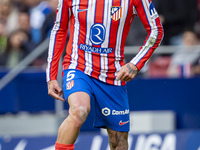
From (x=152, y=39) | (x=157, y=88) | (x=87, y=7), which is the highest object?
(x=87, y=7)

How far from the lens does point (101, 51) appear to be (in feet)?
15.3

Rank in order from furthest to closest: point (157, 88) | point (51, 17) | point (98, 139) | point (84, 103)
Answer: point (51, 17) → point (157, 88) → point (98, 139) → point (84, 103)

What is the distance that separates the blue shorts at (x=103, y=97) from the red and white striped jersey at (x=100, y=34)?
2.7 inches

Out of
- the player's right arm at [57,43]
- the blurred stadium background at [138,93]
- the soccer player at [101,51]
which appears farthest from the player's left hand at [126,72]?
the blurred stadium background at [138,93]

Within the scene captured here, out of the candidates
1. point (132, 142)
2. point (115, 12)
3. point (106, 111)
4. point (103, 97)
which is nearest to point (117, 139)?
point (106, 111)

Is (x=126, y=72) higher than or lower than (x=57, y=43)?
lower

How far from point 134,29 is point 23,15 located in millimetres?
2358

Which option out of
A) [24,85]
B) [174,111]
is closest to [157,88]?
[174,111]

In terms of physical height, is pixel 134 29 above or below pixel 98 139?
above

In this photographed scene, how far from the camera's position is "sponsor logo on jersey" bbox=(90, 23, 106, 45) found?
4.57 metres

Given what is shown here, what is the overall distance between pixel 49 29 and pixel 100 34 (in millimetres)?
4265

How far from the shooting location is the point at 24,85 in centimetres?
761

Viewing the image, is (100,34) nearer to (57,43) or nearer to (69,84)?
(57,43)

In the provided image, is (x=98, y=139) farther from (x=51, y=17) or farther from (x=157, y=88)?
(x=51, y=17)
